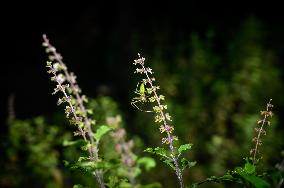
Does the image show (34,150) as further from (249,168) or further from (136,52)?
(136,52)

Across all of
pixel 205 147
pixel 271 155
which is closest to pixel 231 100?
pixel 205 147

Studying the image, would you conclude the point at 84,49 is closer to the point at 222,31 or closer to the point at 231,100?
the point at 222,31

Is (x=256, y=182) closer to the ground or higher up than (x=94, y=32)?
closer to the ground

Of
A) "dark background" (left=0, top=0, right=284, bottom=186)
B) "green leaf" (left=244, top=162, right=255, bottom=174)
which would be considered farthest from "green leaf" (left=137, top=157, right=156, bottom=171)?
"dark background" (left=0, top=0, right=284, bottom=186)

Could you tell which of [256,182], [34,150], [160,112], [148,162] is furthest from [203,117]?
[148,162]

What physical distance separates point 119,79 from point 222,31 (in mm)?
2542

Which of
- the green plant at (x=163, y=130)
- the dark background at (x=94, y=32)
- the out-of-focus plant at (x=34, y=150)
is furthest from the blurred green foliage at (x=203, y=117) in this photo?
the green plant at (x=163, y=130)

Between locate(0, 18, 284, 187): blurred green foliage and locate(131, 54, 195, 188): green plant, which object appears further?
locate(0, 18, 284, 187): blurred green foliage

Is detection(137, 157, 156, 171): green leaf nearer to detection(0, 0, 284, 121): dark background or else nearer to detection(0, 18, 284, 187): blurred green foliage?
detection(0, 18, 284, 187): blurred green foliage

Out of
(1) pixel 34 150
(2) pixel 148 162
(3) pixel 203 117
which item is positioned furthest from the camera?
(3) pixel 203 117

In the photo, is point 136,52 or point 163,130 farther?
point 136,52

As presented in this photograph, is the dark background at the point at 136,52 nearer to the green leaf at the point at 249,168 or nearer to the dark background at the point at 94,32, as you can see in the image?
the dark background at the point at 94,32

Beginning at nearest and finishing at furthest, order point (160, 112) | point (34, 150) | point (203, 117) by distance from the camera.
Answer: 1. point (160, 112)
2. point (34, 150)
3. point (203, 117)

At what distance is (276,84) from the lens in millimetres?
5754
